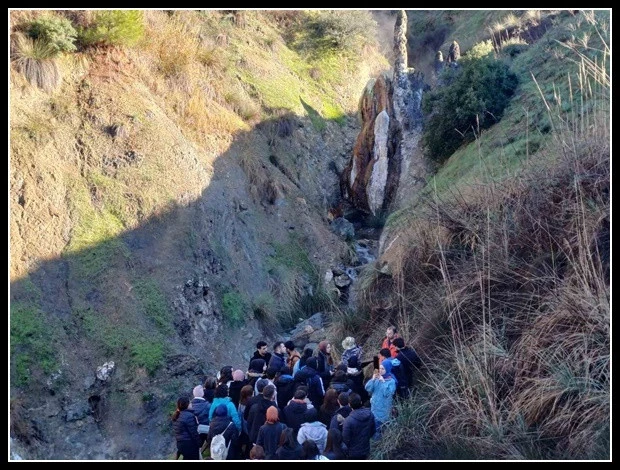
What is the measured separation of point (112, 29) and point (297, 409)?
10973 millimetres

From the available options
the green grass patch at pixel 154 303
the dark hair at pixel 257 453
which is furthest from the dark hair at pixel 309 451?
the green grass patch at pixel 154 303

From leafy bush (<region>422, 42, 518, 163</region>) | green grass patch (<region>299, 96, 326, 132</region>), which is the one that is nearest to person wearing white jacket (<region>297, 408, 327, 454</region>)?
leafy bush (<region>422, 42, 518, 163</region>)

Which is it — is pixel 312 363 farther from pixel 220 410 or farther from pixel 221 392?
pixel 220 410

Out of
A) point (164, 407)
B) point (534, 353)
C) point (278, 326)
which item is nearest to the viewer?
point (534, 353)

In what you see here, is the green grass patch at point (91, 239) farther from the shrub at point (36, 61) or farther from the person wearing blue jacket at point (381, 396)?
the person wearing blue jacket at point (381, 396)

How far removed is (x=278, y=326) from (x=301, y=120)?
10416 mm

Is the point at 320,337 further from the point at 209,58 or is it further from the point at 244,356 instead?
the point at 209,58

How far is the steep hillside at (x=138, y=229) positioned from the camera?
1046 cm

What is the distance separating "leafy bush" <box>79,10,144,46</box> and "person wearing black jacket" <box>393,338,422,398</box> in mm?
10481

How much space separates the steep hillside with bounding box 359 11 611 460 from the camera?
6.55m

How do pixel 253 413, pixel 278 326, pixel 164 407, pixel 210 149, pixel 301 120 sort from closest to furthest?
pixel 253 413 → pixel 164 407 → pixel 278 326 → pixel 210 149 → pixel 301 120

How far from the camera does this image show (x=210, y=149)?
661 inches

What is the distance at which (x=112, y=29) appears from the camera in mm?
14930
